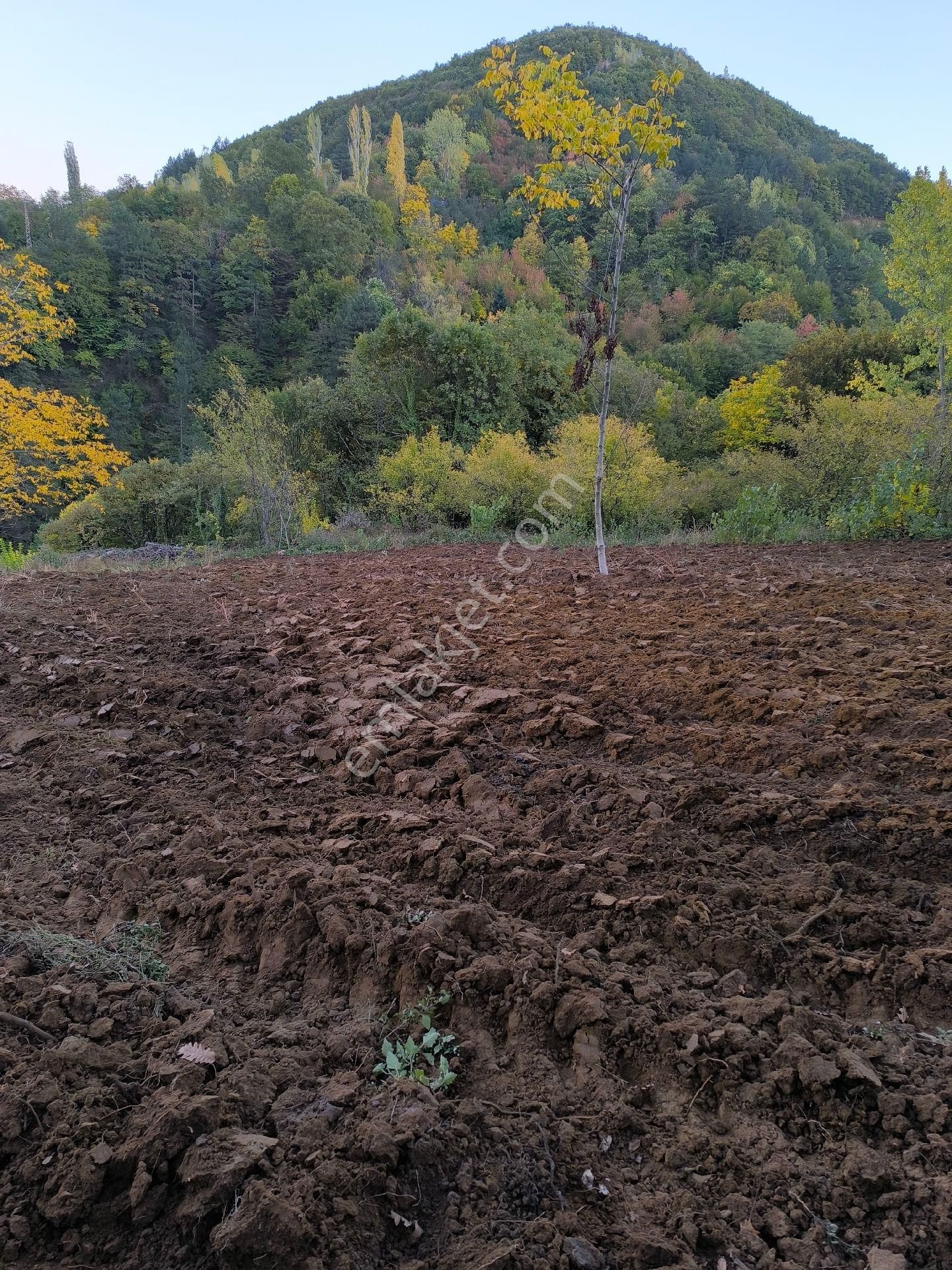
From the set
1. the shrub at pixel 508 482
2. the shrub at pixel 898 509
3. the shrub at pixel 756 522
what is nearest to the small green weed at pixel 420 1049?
the shrub at pixel 898 509

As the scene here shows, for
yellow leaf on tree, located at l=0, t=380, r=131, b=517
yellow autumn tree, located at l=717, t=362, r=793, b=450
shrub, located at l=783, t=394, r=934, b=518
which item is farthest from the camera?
yellow autumn tree, located at l=717, t=362, r=793, b=450

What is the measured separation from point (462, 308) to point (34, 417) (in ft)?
98.4

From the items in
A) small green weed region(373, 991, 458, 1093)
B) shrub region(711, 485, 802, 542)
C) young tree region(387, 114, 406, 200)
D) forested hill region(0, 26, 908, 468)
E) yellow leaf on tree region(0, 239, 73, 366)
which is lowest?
small green weed region(373, 991, 458, 1093)

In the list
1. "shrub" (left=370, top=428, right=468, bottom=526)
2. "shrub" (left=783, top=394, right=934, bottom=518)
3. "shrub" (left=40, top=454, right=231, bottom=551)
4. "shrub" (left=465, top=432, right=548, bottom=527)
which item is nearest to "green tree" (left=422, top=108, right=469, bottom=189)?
"shrub" (left=40, top=454, right=231, bottom=551)

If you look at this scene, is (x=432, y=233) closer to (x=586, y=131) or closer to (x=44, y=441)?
(x=44, y=441)

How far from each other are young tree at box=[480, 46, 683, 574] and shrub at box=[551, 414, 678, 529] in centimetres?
615

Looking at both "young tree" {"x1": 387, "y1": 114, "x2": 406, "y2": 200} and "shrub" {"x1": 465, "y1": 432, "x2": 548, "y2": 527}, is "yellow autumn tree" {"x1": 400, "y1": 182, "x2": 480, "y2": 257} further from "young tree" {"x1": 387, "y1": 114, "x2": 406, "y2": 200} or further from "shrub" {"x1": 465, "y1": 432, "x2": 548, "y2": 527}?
"shrub" {"x1": 465, "y1": 432, "x2": 548, "y2": 527}

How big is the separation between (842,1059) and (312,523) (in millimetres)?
14972

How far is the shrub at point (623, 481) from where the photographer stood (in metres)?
12.3

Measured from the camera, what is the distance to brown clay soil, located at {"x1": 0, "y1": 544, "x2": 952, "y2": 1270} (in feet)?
3.66

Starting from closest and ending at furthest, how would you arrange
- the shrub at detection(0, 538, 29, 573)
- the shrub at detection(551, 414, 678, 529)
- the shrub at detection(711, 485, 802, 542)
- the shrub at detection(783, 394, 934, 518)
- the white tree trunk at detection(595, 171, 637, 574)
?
the white tree trunk at detection(595, 171, 637, 574), the shrub at detection(711, 485, 802, 542), the shrub at detection(0, 538, 29, 573), the shrub at detection(783, 394, 934, 518), the shrub at detection(551, 414, 678, 529)

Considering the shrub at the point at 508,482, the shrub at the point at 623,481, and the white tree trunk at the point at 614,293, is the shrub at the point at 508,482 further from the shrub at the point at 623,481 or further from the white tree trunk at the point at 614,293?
the white tree trunk at the point at 614,293

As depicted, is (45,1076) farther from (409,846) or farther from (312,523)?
(312,523)

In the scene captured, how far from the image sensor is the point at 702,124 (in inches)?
2653
